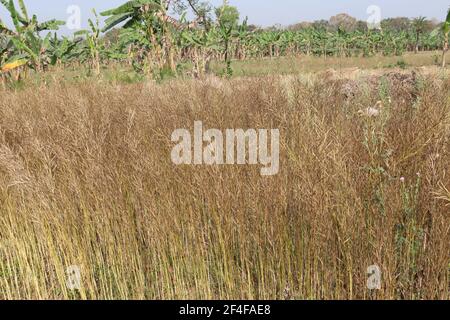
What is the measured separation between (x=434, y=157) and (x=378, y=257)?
1.88ft

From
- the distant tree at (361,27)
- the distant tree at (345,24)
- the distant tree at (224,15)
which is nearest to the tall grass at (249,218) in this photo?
the distant tree at (224,15)

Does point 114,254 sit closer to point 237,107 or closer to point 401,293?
point 401,293

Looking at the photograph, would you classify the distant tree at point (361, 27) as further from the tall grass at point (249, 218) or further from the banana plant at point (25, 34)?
the tall grass at point (249, 218)

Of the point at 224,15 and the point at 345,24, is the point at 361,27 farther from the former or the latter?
the point at 224,15

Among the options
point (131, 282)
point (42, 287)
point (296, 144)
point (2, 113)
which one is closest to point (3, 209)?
point (42, 287)

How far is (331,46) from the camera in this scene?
31500mm

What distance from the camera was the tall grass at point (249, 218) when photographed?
64.5 inches

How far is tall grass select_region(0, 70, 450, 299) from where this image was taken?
1.64 meters

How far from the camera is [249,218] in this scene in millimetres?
1881

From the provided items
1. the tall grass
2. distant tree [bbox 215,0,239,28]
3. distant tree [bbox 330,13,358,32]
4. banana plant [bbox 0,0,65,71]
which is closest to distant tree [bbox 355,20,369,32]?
distant tree [bbox 330,13,358,32]

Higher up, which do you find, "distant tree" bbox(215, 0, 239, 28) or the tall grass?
"distant tree" bbox(215, 0, 239, 28)

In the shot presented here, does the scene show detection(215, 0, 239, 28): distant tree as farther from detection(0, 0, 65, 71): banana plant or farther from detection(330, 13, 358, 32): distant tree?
detection(330, 13, 358, 32): distant tree

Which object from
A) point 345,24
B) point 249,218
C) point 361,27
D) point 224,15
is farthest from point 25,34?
point 345,24

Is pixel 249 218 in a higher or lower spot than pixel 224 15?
lower
